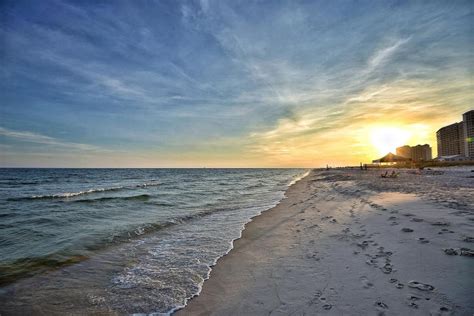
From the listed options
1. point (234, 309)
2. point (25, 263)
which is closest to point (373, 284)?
point (234, 309)

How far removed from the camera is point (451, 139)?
119750mm

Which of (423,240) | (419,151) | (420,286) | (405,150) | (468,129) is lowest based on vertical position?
(420,286)

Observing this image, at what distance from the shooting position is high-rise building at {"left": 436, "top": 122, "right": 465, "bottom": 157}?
373 ft

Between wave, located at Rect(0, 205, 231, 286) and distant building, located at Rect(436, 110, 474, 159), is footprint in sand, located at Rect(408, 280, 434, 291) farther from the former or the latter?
distant building, located at Rect(436, 110, 474, 159)

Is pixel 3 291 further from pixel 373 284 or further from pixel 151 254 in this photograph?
pixel 373 284

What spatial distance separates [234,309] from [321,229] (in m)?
5.18

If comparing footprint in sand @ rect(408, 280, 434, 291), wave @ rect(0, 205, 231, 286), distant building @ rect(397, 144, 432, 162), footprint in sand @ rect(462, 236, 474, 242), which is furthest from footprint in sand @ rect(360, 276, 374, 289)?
distant building @ rect(397, 144, 432, 162)

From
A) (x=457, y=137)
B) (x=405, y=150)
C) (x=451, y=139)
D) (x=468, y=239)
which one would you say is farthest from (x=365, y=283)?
(x=405, y=150)

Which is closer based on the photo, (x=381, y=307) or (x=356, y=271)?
(x=381, y=307)

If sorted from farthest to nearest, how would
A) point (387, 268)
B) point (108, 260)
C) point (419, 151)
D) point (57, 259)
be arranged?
point (419, 151) → point (57, 259) → point (108, 260) → point (387, 268)

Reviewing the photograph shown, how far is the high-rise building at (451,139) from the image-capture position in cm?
11369

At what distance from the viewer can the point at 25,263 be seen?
671cm

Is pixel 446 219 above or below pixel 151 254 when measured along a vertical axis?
above

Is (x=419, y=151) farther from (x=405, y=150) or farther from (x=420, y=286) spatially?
(x=420, y=286)
